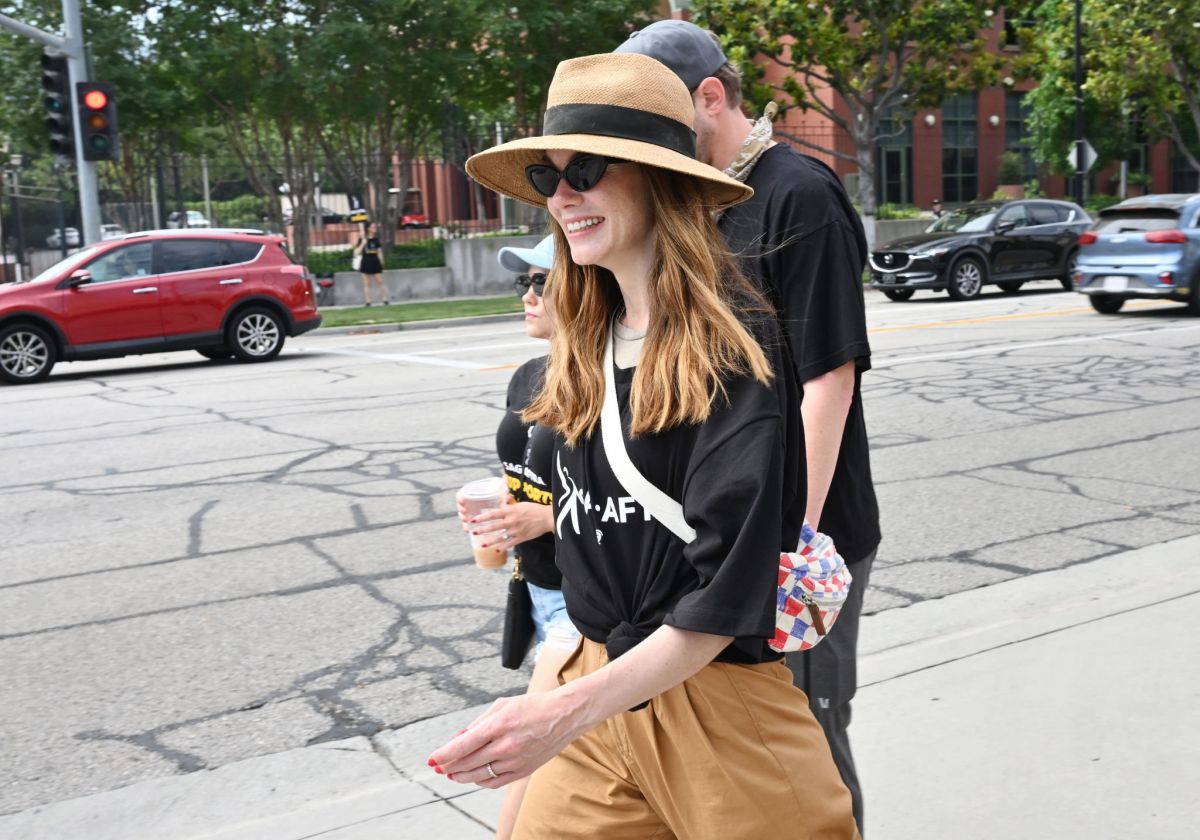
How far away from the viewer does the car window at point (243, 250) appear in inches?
628

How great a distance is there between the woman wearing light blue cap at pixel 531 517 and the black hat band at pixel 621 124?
0.71m

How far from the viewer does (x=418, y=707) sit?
440 centimetres

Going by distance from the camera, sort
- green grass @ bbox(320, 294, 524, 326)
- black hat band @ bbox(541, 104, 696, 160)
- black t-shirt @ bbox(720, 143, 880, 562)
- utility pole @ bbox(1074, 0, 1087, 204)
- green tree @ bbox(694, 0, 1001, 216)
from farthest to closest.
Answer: utility pole @ bbox(1074, 0, 1087, 204)
green tree @ bbox(694, 0, 1001, 216)
green grass @ bbox(320, 294, 524, 326)
black t-shirt @ bbox(720, 143, 880, 562)
black hat band @ bbox(541, 104, 696, 160)

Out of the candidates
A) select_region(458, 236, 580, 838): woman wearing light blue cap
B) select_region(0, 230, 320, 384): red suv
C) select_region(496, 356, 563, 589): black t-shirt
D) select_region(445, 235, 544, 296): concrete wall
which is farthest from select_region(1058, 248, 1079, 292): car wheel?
select_region(496, 356, 563, 589): black t-shirt

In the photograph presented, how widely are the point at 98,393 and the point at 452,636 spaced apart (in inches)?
363

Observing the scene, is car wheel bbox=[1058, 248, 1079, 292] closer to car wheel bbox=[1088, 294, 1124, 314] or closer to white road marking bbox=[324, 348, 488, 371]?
car wheel bbox=[1088, 294, 1124, 314]

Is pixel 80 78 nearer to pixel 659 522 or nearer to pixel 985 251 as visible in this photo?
pixel 985 251

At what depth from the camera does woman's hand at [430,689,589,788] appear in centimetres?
171

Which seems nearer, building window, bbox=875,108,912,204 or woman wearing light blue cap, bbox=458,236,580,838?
woman wearing light blue cap, bbox=458,236,580,838

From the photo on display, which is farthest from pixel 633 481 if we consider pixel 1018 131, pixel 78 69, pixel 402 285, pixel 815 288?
pixel 1018 131

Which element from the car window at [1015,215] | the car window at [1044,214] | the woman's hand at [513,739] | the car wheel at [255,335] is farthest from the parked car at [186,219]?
the woman's hand at [513,739]

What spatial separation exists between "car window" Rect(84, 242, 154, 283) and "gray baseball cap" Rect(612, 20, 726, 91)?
13.6 meters

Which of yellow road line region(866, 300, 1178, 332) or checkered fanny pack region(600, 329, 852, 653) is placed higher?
checkered fanny pack region(600, 329, 852, 653)

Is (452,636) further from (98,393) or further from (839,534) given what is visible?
(98,393)
